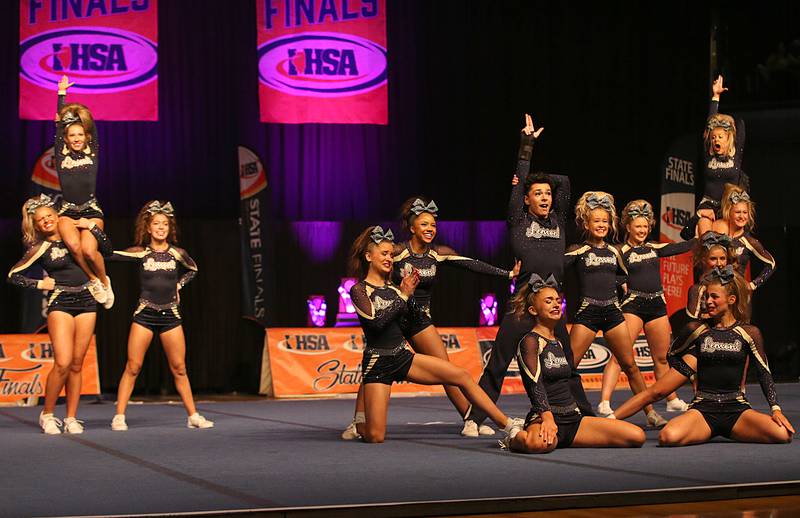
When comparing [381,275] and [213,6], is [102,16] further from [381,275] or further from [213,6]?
[381,275]

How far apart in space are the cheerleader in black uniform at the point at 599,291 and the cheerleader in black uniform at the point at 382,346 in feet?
4.14

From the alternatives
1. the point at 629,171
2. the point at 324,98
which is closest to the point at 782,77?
the point at 629,171

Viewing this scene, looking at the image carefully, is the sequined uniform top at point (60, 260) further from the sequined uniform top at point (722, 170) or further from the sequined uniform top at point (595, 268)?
the sequined uniform top at point (722, 170)

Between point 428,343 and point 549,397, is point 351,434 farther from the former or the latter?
point 549,397

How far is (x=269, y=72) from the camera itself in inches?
583

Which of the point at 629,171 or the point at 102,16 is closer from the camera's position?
the point at 102,16

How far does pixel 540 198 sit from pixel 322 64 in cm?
786

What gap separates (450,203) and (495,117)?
1.34 meters

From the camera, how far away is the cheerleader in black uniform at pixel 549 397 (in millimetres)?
6488

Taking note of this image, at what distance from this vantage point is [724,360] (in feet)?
22.3

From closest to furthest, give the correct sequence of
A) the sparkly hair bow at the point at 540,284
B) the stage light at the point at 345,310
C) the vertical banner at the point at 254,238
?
the sparkly hair bow at the point at 540,284 → the vertical banner at the point at 254,238 → the stage light at the point at 345,310

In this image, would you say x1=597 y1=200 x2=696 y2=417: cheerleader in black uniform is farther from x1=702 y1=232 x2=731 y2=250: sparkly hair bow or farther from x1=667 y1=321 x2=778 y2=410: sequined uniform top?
x1=667 y1=321 x2=778 y2=410: sequined uniform top

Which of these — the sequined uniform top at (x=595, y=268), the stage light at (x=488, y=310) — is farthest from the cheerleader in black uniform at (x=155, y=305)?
the stage light at (x=488, y=310)

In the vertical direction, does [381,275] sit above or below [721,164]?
below
